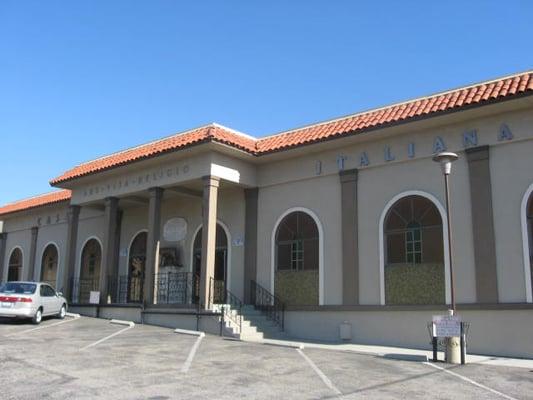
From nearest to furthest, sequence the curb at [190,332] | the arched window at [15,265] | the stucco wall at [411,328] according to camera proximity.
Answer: the stucco wall at [411,328] → the curb at [190,332] → the arched window at [15,265]

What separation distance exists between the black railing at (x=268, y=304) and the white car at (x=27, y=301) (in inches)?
269

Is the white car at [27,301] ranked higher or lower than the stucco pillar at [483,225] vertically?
lower

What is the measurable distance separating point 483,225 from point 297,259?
616cm

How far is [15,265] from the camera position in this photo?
3231 cm

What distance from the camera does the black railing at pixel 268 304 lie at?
745 inches

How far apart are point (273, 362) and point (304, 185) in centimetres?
839

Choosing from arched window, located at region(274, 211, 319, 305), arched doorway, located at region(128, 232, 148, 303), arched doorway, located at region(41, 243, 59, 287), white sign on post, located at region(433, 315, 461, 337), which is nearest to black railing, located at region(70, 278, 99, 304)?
arched doorway, located at region(128, 232, 148, 303)

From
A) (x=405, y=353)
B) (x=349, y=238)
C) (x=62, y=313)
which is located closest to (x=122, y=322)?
(x=62, y=313)

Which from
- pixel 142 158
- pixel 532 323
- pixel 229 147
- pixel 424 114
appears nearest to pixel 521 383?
pixel 532 323

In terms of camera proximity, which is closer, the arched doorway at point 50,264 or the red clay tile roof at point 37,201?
the red clay tile roof at point 37,201

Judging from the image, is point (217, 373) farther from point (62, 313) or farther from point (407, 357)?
point (62, 313)

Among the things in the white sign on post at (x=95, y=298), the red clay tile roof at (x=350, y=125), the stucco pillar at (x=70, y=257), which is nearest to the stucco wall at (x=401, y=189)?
the red clay tile roof at (x=350, y=125)

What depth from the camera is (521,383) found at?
405 inches

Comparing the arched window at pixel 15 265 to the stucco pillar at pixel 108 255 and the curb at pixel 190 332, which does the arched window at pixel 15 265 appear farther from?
the curb at pixel 190 332
